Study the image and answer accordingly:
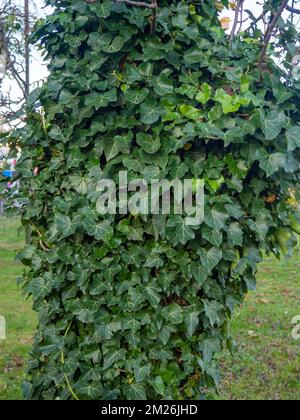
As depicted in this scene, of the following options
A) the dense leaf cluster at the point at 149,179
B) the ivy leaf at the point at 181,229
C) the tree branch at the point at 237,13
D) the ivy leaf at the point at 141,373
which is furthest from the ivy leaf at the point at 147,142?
the ivy leaf at the point at 141,373

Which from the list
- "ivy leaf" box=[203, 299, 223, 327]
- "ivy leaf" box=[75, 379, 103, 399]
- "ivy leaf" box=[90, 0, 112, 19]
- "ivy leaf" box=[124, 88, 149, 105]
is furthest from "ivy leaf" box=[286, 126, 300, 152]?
"ivy leaf" box=[75, 379, 103, 399]

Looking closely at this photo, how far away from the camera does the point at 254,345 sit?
405 cm

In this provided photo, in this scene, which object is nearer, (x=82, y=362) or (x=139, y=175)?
(x=139, y=175)

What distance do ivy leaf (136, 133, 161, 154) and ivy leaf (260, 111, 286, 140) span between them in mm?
Result: 385

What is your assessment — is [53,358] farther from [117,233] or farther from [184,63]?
[184,63]

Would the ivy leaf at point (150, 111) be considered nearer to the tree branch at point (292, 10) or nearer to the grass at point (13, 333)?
the tree branch at point (292, 10)

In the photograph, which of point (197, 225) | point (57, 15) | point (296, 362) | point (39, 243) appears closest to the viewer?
point (197, 225)

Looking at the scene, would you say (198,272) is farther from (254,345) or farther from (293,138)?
(254,345)

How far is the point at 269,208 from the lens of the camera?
6.64 feet

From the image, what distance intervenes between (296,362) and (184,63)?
2595 millimetres

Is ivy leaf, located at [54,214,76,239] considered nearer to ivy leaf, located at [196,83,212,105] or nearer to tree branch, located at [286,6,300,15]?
ivy leaf, located at [196,83,212,105]

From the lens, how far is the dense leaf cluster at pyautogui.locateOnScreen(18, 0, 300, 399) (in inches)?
73.3

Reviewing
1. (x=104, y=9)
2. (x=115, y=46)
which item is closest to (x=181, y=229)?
(x=115, y=46)
